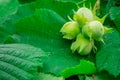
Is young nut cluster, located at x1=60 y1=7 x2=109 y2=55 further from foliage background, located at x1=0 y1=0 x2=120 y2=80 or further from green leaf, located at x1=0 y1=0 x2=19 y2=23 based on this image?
green leaf, located at x1=0 y1=0 x2=19 y2=23

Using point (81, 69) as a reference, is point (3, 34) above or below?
above

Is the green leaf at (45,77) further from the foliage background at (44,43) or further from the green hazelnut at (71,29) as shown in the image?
the green hazelnut at (71,29)

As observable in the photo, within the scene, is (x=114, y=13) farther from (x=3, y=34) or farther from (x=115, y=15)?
(x=3, y=34)

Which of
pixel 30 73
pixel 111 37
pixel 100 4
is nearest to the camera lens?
pixel 30 73

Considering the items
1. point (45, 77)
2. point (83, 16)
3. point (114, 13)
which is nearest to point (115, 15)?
point (114, 13)

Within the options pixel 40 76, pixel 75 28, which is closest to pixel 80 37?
pixel 75 28

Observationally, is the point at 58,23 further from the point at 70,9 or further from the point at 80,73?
the point at 80,73
